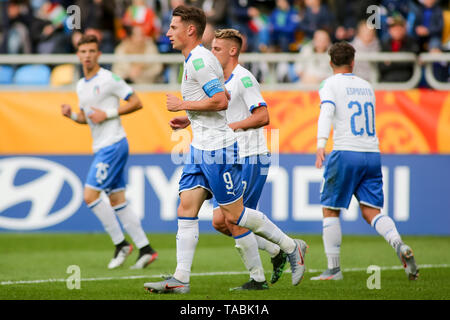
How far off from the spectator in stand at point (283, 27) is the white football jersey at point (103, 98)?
17.9 ft

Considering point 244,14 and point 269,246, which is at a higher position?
point 244,14

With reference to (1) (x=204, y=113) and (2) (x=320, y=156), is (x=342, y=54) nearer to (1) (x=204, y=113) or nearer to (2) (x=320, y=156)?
(2) (x=320, y=156)

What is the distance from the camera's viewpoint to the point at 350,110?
8.41 metres

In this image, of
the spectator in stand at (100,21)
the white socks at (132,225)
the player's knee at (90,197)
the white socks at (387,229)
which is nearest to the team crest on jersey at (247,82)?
the white socks at (387,229)

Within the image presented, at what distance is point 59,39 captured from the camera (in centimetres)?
1537

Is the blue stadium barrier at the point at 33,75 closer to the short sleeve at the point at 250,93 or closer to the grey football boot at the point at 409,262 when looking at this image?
the short sleeve at the point at 250,93

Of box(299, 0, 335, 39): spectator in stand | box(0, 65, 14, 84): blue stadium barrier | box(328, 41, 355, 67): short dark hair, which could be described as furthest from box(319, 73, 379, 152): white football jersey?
box(0, 65, 14, 84): blue stadium barrier

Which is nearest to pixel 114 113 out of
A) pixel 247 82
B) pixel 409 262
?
pixel 247 82

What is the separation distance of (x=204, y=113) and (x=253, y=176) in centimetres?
126

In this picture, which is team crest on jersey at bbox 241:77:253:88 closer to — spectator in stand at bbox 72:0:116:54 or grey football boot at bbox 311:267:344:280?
grey football boot at bbox 311:267:344:280

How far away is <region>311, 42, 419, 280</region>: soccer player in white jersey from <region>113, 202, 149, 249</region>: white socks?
2.42 meters

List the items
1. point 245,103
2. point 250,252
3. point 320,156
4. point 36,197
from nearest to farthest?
1. point 250,252
2. point 320,156
3. point 245,103
4. point 36,197

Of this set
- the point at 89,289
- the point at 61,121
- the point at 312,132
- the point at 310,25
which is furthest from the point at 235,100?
the point at 310,25
